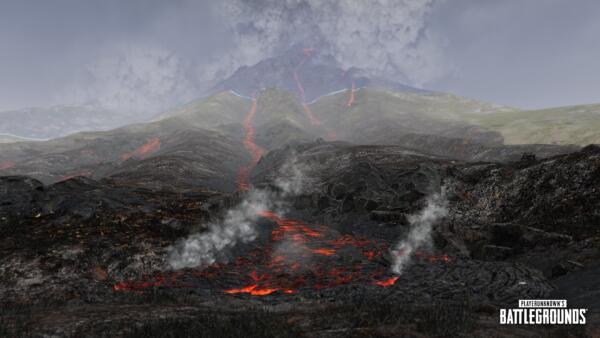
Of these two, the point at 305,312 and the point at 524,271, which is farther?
the point at 524,271

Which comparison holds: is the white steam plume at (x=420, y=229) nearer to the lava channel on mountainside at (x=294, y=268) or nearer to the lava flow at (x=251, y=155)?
the lava channel on mountainside at (x=294, y=268)

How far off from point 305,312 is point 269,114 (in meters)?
187

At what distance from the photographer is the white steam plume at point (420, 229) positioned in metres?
23.0

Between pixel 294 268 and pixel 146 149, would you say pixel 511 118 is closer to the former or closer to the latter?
pixel 294 268

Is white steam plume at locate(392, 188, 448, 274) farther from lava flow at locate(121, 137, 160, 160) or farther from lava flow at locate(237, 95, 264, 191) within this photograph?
lava flow at locate(121, 137, 160, 160)

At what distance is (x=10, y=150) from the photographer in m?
104

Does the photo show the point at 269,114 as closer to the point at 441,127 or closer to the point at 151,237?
the point at 441,127

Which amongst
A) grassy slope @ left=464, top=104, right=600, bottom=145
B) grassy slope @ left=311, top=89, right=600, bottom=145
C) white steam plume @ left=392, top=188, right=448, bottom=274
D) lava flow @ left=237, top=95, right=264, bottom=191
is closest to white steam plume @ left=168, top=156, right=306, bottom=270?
lava flow @ left=237, top=95, right=264, bottom=191

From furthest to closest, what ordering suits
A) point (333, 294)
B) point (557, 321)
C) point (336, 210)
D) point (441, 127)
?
point (441, 127) → point (336, 210) → point (333, 294) → point (557, 321)

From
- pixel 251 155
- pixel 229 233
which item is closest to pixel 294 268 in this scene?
pixel 229 233

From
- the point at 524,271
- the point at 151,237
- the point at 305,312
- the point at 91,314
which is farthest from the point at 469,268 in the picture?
the point at 151,237

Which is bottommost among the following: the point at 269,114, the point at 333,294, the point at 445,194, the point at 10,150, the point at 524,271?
the point at 333,294

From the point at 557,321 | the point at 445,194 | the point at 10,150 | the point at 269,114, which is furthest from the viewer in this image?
the point at 269,114

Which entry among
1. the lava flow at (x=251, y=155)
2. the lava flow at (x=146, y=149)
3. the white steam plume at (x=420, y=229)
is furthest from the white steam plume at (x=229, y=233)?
the lava flow at (x=146, y=149)
